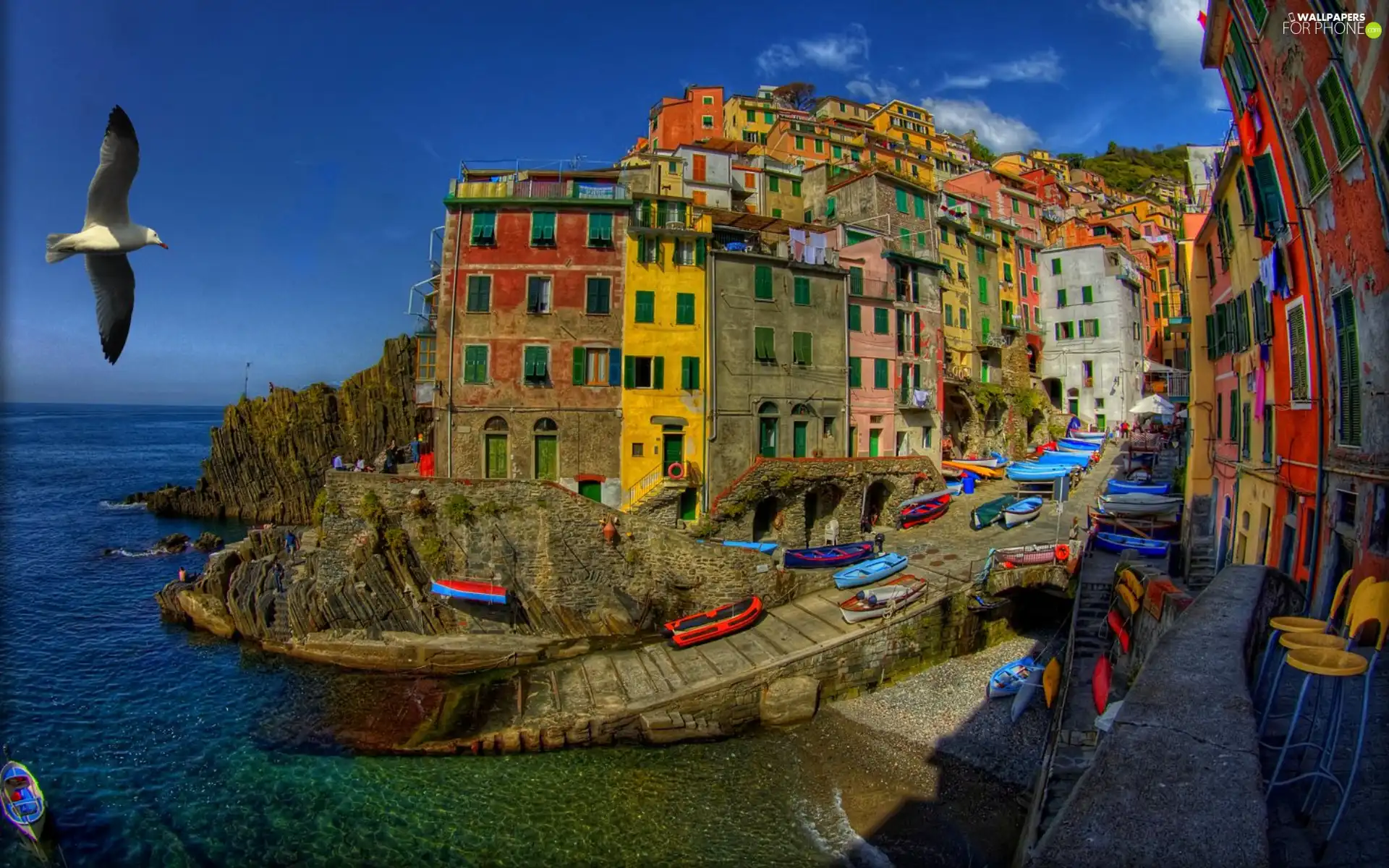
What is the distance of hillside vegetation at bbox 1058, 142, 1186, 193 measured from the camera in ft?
324

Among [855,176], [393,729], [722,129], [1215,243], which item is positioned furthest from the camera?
[722,129]

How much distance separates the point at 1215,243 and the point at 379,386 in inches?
2332

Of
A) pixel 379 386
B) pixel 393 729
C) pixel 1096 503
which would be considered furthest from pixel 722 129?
pixel 393 729

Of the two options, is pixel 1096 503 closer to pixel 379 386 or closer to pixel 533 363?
pixel 533 363

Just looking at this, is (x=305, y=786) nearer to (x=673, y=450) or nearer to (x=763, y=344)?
(x=673, y=450)

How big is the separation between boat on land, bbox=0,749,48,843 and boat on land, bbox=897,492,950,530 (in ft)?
102

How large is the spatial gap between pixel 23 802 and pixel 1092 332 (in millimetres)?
62417

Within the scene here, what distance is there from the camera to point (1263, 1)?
13.8 m

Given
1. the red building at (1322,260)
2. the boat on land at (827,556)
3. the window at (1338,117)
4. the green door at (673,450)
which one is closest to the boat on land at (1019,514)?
the boat on land at (827,556)

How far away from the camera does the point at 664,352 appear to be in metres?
31.3

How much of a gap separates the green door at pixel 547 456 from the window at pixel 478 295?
6.45m

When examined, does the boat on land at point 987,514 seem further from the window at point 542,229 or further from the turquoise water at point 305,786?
the window at point 542,229

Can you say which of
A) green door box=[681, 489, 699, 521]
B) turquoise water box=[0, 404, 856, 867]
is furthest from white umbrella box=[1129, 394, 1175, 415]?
turquoise water box=[0, 404, 856, 867]

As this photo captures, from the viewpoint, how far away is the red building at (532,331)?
98.4 feet
